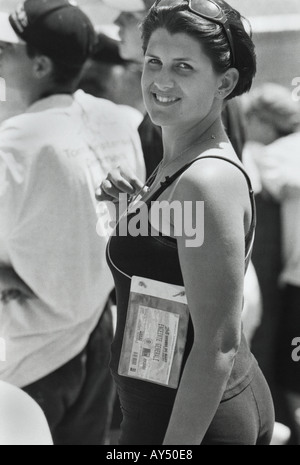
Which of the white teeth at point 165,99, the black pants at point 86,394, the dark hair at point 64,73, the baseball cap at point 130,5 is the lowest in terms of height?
the black pants at point 86,394

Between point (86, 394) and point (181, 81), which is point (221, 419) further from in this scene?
point (86, 394)

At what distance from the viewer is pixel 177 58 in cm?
138

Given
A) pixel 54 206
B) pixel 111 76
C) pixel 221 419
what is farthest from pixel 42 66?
pixel 221 419

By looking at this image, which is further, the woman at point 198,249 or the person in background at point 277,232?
the person in background at point 277,232

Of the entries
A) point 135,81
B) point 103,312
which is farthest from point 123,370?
point 135,81

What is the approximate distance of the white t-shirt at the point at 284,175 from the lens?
237cm

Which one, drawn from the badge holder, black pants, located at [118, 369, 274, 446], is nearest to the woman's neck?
the badge holder

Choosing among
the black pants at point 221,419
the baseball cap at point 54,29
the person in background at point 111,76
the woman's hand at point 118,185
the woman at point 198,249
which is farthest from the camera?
the person in background at point 111,76

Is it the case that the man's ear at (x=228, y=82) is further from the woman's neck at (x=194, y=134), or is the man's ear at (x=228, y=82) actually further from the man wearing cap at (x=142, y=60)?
the man wearing cap at (x=142, y=60)

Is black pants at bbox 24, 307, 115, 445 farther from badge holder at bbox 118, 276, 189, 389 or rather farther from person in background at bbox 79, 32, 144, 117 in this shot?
badge holder at bbox 118, 276, 189, 389

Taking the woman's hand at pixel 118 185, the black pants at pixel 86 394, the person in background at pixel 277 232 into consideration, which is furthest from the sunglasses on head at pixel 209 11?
the black pants at pixel 86 394

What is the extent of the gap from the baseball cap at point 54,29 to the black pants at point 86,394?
2.55 feet

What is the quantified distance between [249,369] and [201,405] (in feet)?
0.67

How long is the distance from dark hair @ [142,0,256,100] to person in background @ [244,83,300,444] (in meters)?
0.85
